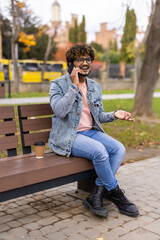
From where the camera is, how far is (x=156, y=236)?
2768mm

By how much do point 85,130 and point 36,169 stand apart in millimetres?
856

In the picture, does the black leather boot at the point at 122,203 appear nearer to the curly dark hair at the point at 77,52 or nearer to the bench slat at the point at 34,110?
the bench slat at the point at 34,110

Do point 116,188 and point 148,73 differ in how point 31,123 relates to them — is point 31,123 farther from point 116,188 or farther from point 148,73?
point 148,73

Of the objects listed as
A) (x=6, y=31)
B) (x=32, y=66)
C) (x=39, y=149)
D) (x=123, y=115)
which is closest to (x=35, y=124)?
(x=39, y=149)

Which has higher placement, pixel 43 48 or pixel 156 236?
pixel 43 48

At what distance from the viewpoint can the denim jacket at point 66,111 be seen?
3129mm

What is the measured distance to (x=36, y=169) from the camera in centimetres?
283

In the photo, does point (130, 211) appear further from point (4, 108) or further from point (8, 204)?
point (4, 108)

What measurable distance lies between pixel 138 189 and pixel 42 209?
1.25 meters

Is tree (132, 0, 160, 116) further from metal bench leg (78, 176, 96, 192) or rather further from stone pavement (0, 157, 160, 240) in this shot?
metal bench leg (78, 176, 96, 192)

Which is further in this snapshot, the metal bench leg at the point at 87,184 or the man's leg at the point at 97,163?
the metal bench leg at the point at 87,184

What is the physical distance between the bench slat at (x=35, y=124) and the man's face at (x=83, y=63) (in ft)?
2.33

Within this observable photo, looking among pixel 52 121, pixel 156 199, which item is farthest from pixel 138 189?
pixel 52 121

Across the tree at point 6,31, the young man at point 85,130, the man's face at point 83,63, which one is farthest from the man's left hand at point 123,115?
the tree at point 6,31
